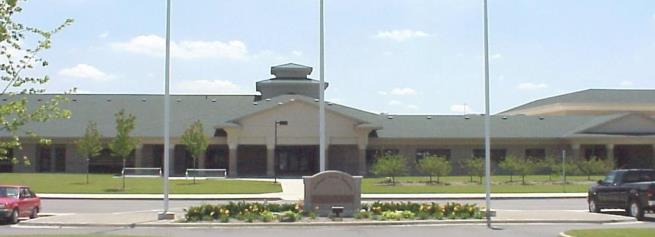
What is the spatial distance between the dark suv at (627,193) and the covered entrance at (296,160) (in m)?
38.3

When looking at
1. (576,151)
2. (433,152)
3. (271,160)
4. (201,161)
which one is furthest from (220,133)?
(576,151)

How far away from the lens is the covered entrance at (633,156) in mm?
69000

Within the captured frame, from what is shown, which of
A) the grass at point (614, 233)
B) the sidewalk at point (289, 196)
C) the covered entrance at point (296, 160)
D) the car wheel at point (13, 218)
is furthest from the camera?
the covered entrance at point (296, 160)

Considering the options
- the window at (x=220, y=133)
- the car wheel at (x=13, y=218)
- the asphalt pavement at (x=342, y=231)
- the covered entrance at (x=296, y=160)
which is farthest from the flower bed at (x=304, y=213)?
the covered entrance at (x=296, y=160)

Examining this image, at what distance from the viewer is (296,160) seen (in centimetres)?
6756

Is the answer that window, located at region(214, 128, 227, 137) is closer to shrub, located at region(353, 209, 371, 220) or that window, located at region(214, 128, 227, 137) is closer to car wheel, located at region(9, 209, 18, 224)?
car wheel, located at region(9, 209, 18, 224)

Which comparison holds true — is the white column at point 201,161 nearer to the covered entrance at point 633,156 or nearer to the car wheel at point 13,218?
the covered entrance at point 633,156

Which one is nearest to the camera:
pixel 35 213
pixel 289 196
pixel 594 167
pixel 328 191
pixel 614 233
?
pixel 614 233

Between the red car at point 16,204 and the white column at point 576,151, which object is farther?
the white column at point 576,151

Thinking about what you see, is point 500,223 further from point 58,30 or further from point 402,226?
point 58,30

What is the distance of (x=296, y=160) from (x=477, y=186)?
64.1 feet

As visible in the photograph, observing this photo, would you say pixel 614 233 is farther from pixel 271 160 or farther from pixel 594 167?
pixel 271 160

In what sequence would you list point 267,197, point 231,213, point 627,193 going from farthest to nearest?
point 267,197 < point 627,193 < point 231,213

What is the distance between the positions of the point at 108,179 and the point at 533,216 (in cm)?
3534
